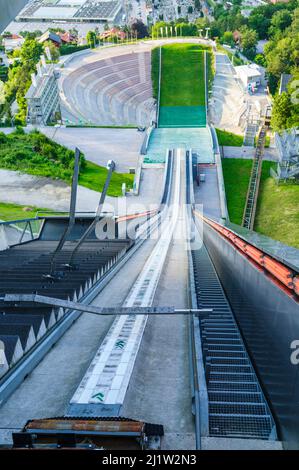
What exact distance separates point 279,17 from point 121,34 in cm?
2510

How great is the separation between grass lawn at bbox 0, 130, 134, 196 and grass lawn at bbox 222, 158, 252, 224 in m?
6.55

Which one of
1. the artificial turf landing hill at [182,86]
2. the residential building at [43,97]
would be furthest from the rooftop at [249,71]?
the residential building at [43,97]

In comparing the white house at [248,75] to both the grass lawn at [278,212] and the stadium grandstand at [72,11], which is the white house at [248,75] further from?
the stadium grandstand at [72,11]

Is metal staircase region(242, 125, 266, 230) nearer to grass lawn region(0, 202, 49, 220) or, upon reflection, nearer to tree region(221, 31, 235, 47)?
grass lawn region(0, 202, 49, 220)

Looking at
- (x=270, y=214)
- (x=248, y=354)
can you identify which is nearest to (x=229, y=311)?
(x=248, y=354)

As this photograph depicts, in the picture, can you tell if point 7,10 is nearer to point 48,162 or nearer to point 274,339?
point 274,339

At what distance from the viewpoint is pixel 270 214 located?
2283cm

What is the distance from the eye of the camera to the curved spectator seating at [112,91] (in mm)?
43969

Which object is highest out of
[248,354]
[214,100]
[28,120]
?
[214,100]

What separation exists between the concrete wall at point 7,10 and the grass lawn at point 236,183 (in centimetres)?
1785

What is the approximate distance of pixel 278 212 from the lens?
22750mm
